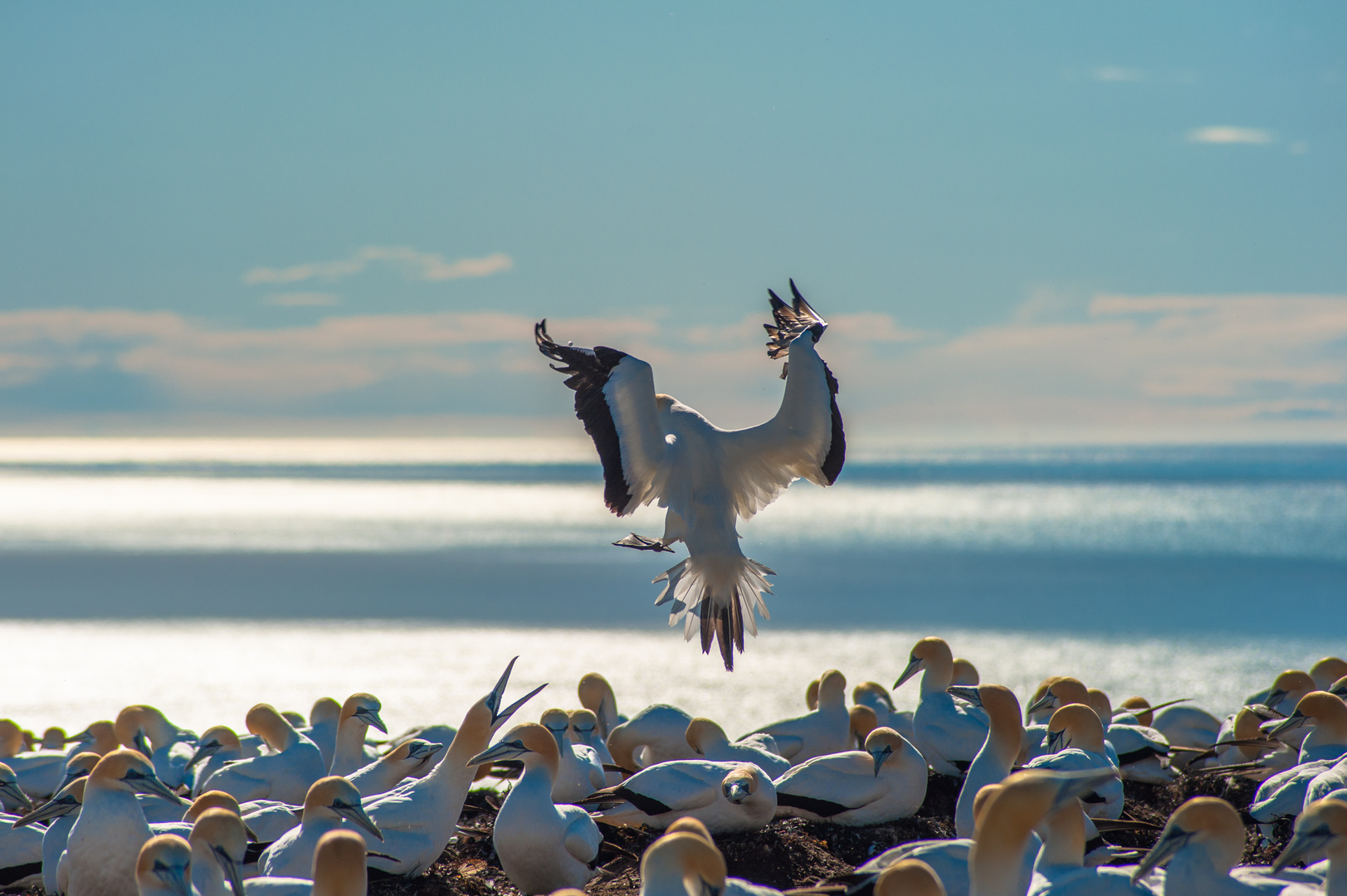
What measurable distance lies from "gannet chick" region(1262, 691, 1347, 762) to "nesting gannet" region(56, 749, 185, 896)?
195 inches

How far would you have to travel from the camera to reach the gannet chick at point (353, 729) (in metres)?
6.25

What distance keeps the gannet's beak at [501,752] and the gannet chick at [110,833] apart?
1.19 metres

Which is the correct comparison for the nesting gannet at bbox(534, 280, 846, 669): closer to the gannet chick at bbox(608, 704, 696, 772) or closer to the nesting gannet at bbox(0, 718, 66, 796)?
the gannet chick at bbox(608, 704, 696, 772)

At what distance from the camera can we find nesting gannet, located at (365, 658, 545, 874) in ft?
15.6

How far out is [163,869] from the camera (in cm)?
362

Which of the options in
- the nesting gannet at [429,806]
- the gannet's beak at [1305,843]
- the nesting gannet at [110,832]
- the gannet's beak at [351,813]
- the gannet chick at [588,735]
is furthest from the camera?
the gannet chick at [588,735]

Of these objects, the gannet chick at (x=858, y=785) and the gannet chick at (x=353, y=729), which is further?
the gannet chick at (x=353, y=729)

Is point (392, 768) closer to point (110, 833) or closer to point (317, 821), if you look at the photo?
point (317, 821)

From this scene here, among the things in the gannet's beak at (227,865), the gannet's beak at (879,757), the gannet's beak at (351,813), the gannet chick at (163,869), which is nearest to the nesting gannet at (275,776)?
the gannet's beak at (351,813)

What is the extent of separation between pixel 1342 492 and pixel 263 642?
7321 cm

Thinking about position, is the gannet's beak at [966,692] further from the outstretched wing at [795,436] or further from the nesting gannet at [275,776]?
the nesting gannet at [275,776]

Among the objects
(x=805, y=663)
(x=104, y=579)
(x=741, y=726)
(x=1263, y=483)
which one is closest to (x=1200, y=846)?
(x=741, y=726)

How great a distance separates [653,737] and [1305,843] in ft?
11.7

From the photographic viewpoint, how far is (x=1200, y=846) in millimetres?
3846
